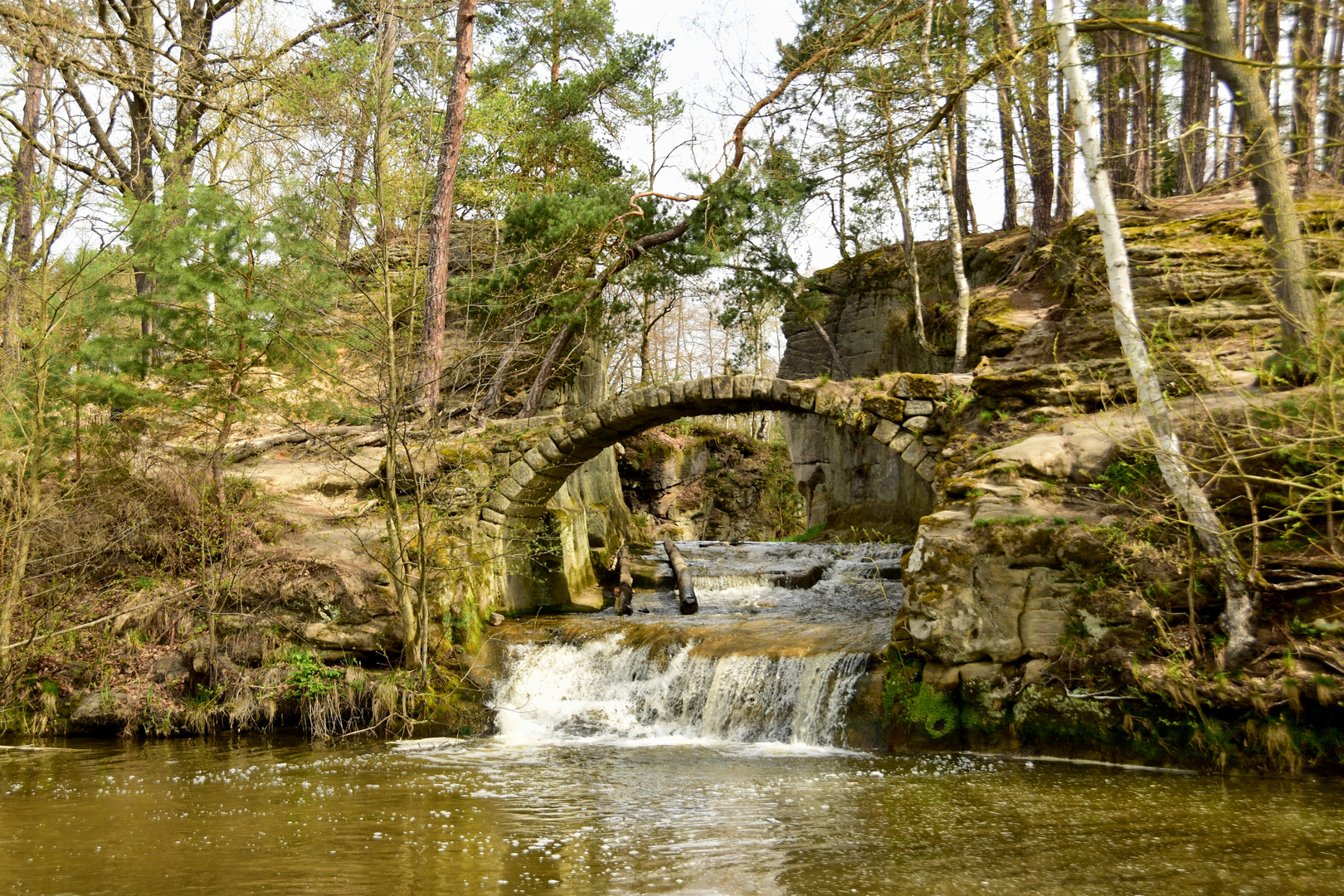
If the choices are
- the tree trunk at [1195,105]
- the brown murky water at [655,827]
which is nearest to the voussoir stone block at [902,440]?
the brown murky water at [655,827]

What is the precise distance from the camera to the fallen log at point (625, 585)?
11391 mm

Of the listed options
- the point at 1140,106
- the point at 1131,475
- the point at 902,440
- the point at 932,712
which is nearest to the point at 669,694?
the point at 932,712

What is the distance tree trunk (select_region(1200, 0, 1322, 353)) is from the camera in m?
6.10

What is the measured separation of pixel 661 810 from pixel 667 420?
6201mm

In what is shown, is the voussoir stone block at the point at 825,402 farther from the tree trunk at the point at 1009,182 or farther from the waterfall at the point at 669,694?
Result: the tree trunk at the point at 1009,182

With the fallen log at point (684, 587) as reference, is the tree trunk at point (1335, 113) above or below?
above

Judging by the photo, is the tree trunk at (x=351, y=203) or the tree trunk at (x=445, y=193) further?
the tree trunk at (x=445, y=193)

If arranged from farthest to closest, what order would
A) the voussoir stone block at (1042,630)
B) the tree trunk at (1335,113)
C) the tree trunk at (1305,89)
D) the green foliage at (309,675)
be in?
the green foliage at (309,675) < the tree trunk at (1335,113) < the voussoir stone block at (1042,630) < the tree trunk at (1305,89)

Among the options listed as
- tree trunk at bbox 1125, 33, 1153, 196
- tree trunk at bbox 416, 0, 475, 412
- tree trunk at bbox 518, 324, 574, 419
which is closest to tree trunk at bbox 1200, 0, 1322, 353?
tree trunk at bbox 1125, 33, 1153, 196

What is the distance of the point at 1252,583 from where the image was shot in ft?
19.8

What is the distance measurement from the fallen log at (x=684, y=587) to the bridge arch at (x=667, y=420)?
1.99 metres

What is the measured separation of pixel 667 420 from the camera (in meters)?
11.1

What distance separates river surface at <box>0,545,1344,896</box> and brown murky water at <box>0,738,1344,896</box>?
0.06 feet

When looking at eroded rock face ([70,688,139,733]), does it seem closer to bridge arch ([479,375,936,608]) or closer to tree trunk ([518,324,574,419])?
bridge arch ([479,375,936,608])
